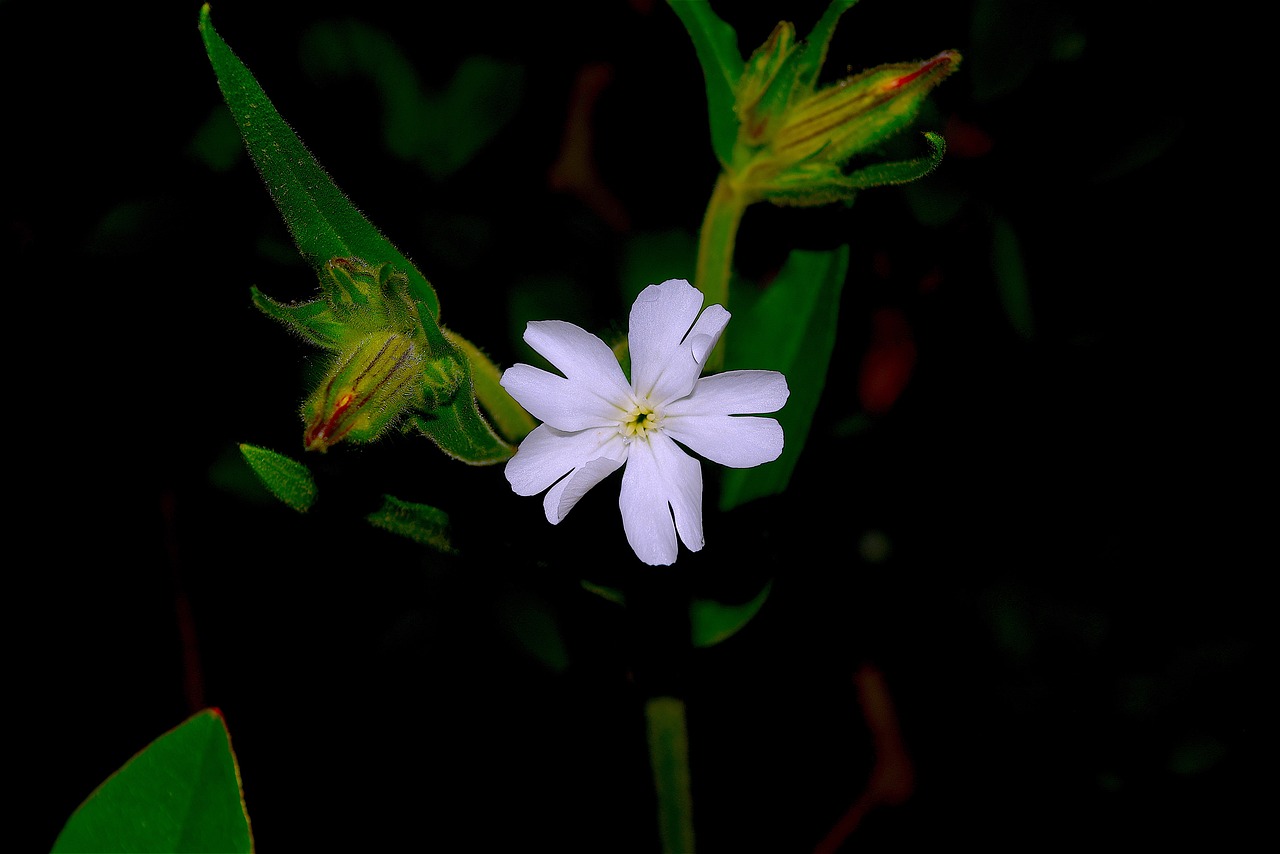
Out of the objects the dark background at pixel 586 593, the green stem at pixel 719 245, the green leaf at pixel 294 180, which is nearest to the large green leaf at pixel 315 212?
the green leaf at pixel 294 180

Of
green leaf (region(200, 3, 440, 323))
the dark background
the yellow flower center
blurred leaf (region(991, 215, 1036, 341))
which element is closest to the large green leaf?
green leaf (region(200, 3, 440, 323))

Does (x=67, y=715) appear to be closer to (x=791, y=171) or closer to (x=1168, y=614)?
(x=791, y=171)

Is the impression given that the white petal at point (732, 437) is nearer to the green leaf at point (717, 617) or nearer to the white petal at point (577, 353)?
the white petal at point (577, 353)

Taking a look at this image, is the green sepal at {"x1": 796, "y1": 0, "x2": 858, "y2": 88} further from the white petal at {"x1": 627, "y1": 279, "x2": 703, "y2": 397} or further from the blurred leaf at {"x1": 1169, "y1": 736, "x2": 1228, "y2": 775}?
the blurred leaf at {"x1": 1169, "y1": 736, "x2": 1228, "y2": 775}

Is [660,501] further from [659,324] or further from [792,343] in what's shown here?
[792,343]

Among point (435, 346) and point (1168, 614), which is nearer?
point (435, 346)

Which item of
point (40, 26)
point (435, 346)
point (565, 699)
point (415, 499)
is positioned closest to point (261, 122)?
point (435, 346)
